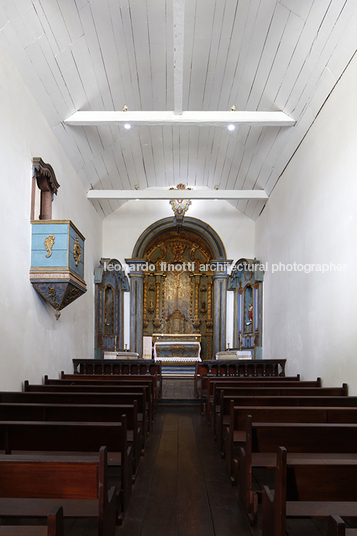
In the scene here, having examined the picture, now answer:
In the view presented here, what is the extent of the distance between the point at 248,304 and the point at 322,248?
16.9 feet

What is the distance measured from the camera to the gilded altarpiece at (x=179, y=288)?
1216cm

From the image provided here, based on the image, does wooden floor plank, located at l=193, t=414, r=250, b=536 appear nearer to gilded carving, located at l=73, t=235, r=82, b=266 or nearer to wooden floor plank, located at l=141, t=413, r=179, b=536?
wooden floor plank, located at l=141, t=413, r=179, b=536

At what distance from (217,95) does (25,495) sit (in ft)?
21.5

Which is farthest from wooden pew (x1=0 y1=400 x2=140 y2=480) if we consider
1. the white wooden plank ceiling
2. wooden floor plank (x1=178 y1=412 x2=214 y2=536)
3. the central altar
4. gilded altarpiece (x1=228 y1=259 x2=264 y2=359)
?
the central altar

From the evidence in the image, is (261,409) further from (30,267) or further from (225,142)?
(225,142)

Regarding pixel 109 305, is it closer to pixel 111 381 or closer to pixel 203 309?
pixel 203 309

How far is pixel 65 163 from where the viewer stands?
6957 millimetres

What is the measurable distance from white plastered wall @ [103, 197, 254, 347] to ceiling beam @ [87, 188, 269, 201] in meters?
2.27

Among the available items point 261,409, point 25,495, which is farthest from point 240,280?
point 25,495

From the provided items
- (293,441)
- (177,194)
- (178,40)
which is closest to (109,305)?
(177,194)

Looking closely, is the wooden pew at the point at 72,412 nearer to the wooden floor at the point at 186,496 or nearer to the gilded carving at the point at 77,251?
the wooden floor at the point at 186,496

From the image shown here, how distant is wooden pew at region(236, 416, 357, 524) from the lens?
2.59 m

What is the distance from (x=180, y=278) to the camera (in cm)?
1254

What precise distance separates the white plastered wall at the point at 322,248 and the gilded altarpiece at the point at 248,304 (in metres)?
1.51
